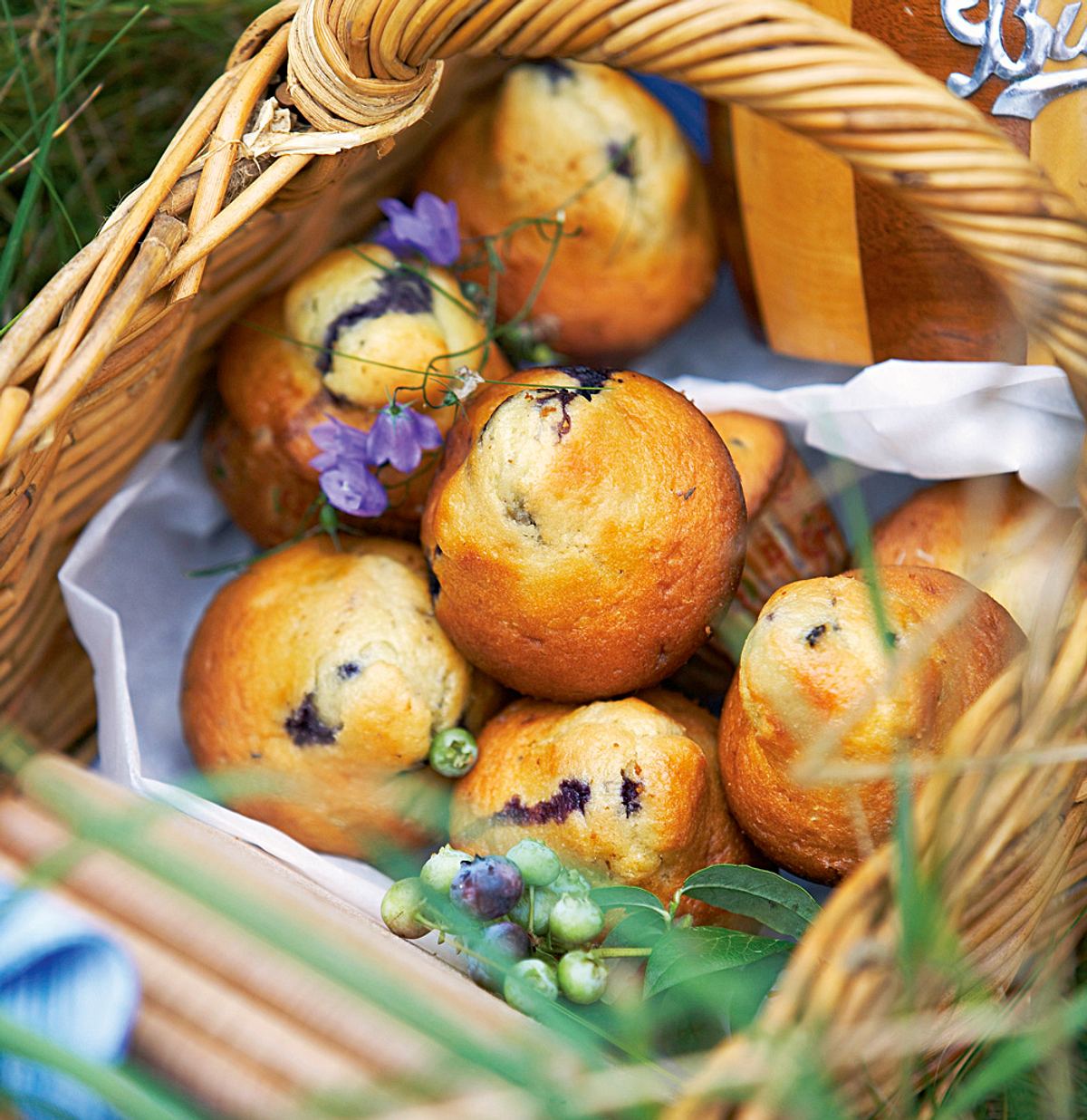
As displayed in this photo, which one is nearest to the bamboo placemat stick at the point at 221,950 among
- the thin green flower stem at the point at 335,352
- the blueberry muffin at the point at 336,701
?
the blueberry muffin at the point at 336,701

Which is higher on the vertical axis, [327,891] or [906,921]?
[906,921]

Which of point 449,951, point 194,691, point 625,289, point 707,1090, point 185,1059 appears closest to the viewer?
point 707,1090

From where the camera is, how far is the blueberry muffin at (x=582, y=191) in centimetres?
84

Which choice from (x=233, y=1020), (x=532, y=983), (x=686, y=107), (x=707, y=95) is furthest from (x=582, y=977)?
(x=686, y=107)

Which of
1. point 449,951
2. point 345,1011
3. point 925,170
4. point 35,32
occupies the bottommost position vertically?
point 449,951

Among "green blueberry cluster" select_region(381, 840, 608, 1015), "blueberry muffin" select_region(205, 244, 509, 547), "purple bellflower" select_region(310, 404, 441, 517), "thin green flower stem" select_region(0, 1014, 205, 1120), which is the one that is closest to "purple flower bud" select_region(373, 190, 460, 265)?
"blueberry muffin" select_region(205, 244, 509, 547)

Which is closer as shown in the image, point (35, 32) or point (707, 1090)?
point (707, 1090)

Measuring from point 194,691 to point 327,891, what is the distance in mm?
171

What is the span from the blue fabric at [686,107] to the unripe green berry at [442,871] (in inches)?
28.2

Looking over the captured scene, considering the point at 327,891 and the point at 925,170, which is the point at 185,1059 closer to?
the point at 327,891

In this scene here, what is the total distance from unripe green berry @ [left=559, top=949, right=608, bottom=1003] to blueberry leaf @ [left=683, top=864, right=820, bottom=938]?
64 millimetres

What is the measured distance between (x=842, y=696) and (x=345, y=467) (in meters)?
0.35

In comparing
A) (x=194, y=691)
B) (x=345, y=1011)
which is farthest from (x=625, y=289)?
(x=345, y=1011)

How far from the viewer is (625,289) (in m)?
0.88
